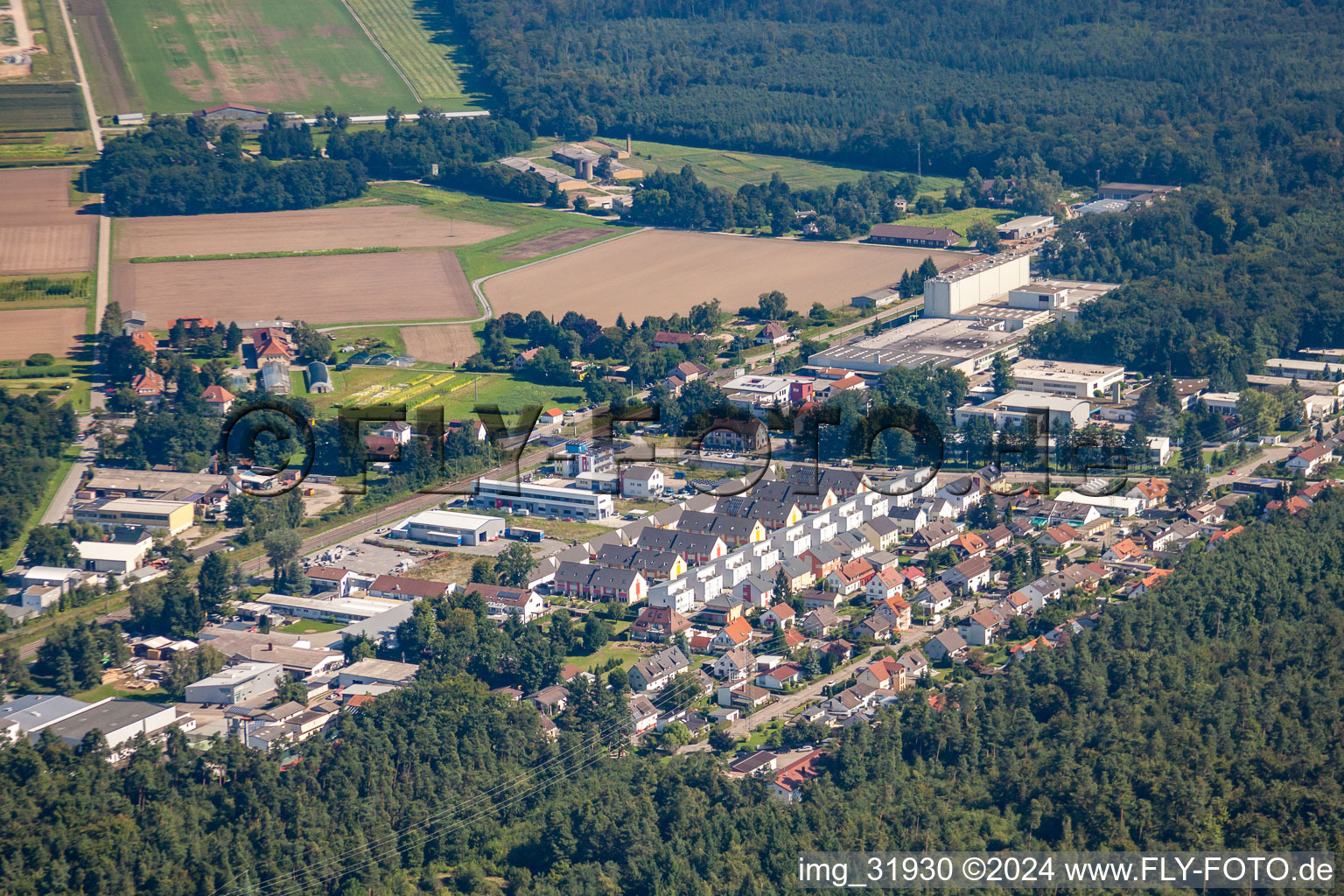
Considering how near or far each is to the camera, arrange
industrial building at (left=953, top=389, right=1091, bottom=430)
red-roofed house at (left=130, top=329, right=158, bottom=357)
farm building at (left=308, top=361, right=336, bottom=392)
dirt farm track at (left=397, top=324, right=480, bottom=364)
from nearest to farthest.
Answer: industrial building at (left=953, top=389, right=1091, bottom=430), farm building at (left=308, top=361, right=336, bottom=392), red-roofed house at (left=130, top=329, right=158, bottom=357), dirt farm track at (left=397, top=324, right=480, bottom=364)

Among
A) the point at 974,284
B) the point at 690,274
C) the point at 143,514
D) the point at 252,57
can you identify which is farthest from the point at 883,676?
the point at 252,57

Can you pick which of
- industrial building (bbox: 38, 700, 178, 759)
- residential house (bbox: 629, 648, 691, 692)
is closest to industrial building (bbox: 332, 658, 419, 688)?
industrial building (bbox: 38, 700, 178, 759)

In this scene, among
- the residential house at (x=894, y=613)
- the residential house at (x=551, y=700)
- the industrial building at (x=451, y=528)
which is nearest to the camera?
the residential house at (x=551, y=700)

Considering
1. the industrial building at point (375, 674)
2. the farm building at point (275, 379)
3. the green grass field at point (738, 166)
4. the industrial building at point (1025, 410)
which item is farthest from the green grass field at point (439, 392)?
the green grass field at point (738, 166)

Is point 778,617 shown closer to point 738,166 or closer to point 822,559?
point 822,559

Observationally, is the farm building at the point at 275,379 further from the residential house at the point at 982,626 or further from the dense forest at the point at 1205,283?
the residential house at the point at 982,626

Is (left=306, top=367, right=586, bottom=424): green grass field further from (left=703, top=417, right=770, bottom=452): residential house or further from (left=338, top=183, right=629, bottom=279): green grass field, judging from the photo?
(left=338, top=183, right=629, bottom=279): green grass field
